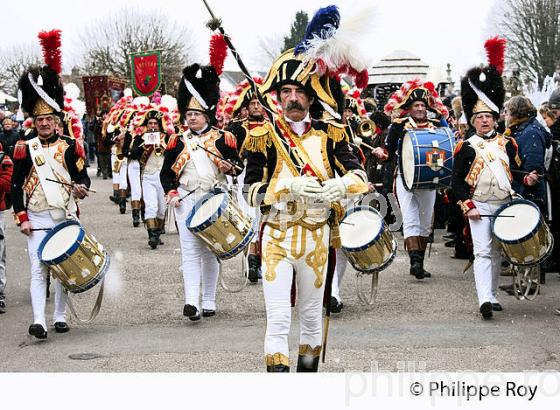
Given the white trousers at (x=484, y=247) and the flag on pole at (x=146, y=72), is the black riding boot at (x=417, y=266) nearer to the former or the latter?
the white trousers at (x=484, y=247)

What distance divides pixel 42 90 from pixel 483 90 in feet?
12.8

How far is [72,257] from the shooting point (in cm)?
774

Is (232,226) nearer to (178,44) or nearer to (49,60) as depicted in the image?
(49,60)

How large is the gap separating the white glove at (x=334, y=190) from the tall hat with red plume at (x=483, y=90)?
3.55m

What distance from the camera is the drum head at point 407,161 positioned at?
33.9 feet

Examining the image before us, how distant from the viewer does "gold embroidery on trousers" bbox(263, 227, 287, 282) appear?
561 centimetres

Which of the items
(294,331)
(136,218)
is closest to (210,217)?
(294,331)

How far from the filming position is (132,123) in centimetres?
1462

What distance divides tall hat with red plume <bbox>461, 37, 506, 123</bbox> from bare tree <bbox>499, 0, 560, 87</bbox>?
3380 cm

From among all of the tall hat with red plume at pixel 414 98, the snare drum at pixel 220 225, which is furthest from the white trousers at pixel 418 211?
the snare drum at pixel 220 225

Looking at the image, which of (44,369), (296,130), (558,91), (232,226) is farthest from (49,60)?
(558,91)

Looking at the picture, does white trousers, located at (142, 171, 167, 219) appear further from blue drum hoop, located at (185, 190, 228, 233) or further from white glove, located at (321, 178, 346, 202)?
white glove, located at (321, 178, 346, 202)

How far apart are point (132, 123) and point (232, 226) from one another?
22.2ft

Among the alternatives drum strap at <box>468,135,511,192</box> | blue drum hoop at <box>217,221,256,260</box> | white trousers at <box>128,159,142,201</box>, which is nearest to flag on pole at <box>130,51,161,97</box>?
white trousers at <box>128,159,142,201</box>
